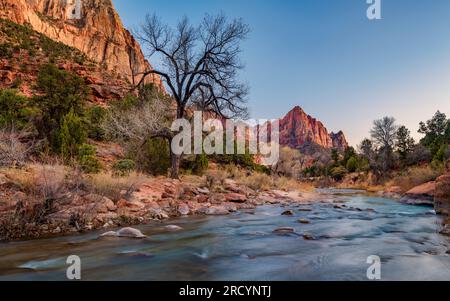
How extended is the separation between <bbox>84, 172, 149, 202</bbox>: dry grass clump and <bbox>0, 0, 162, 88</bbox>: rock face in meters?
55.8

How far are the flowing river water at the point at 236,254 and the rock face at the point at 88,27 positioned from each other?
59768 mm

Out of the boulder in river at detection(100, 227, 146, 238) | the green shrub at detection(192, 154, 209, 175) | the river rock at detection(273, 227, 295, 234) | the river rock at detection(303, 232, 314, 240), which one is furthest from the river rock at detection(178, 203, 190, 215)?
the green shrub at detection(192, 154, 209, 175)

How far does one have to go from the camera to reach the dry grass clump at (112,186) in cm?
826

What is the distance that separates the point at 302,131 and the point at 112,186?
17256cm

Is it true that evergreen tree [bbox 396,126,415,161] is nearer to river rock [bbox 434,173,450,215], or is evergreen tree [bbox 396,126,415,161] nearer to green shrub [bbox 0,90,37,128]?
river rock [bbox 434,173,450,215]

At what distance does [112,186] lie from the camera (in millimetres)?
8836

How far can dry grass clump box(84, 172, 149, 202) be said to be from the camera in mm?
8262

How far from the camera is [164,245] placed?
5.40 m

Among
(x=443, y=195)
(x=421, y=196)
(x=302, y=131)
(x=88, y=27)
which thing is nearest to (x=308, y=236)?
(x=443, y=195)

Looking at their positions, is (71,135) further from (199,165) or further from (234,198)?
(234,198)

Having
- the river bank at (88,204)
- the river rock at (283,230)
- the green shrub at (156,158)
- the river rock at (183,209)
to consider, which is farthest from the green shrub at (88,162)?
the river rock at (283,230)
